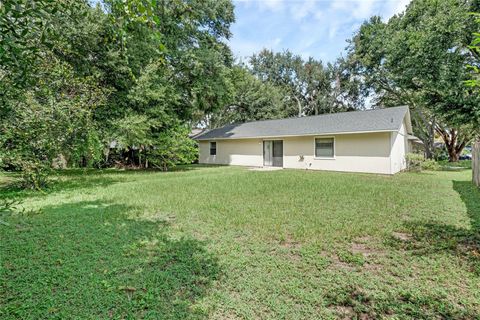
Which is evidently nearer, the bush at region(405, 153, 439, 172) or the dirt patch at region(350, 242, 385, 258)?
the dirt patch at region(350, 242, 385, 258)

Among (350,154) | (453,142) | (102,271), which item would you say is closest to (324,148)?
(350,154)

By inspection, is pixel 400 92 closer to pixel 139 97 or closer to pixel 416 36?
pixel 416 36

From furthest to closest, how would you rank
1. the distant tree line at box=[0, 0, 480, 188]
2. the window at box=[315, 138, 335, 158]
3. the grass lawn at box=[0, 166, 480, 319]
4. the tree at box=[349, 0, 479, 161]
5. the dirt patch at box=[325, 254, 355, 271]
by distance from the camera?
1. the window at box=[315, 138, 335, 158]
2. the tree at box=[349, 0, 479, 161]
3. the distant tree line at box=[0, 0, 480, 188]
4. the dirt patch at box=[325, 254, 355, 271]
5. the grass lawn at box=[0, 166, 480, 319]

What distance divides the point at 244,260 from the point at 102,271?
1.87 m

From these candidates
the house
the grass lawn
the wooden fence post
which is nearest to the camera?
the grass lawn

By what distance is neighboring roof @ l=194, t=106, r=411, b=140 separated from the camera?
1293 cm

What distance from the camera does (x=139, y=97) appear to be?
13203 mm

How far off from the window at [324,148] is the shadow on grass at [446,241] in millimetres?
9188

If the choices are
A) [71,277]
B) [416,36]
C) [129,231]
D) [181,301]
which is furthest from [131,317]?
[416,36]

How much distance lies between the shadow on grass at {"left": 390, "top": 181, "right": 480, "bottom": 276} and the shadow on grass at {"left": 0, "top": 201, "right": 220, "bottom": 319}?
10.5ft

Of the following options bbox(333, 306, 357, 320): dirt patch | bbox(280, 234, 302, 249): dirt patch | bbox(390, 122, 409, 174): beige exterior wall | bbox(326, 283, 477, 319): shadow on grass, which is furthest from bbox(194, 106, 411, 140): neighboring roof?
bbox(333, 306, 357, 320): dirt patch

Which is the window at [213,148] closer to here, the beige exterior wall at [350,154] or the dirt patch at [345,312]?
the beige exterior wall at [350,154]

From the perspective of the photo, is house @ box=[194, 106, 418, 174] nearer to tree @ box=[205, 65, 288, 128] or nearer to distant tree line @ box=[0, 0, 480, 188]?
distant tree line @ box=[0, 0, 480, 188]

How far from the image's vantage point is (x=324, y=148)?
14.8m
